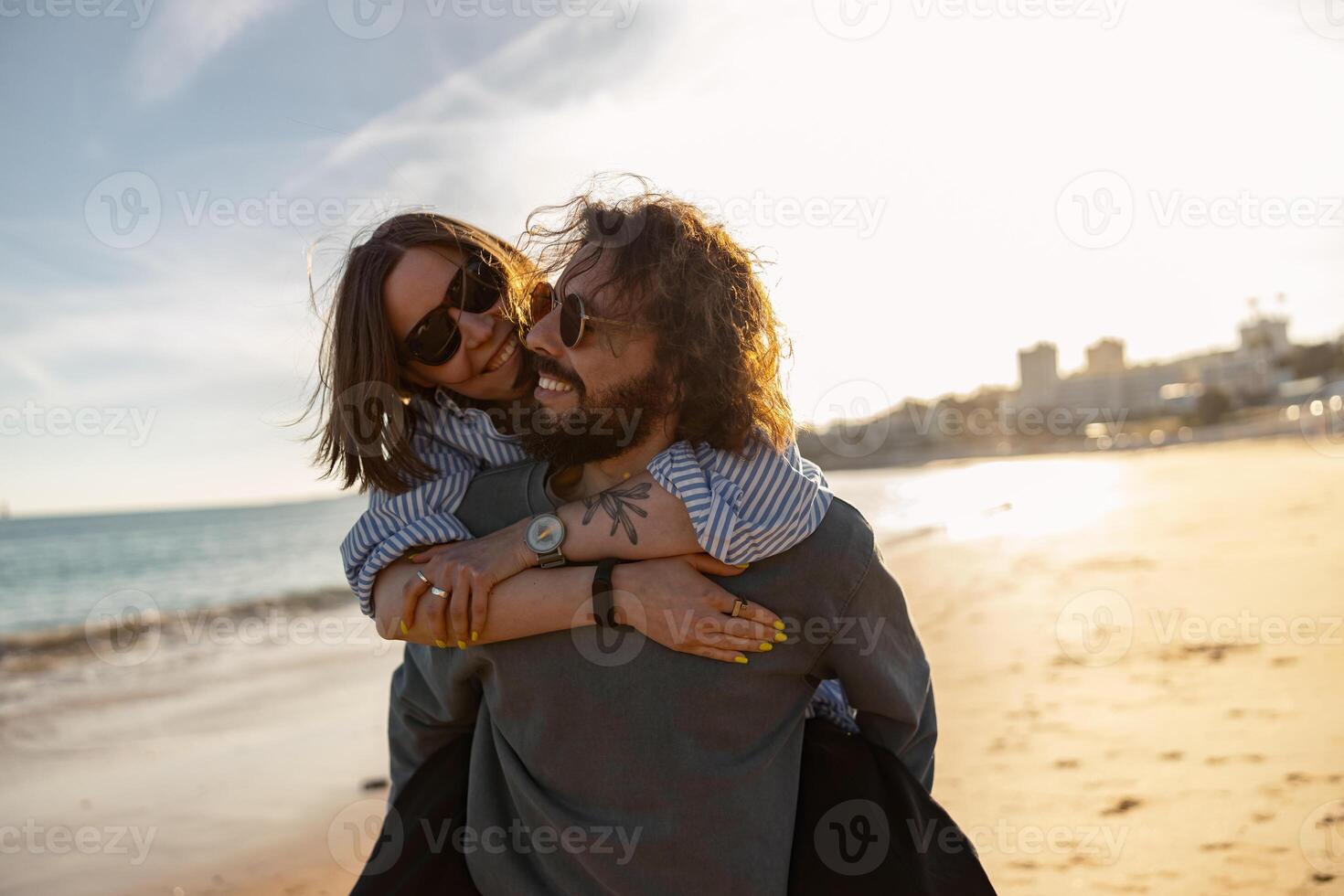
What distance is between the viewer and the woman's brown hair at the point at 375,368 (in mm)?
2080

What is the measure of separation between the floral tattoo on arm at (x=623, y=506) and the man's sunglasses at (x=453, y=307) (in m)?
0.71

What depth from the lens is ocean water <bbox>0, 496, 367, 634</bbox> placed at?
19.0 metres

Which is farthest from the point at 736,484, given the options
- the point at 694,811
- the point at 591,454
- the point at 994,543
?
the point at 994,543

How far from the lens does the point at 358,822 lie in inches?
183
